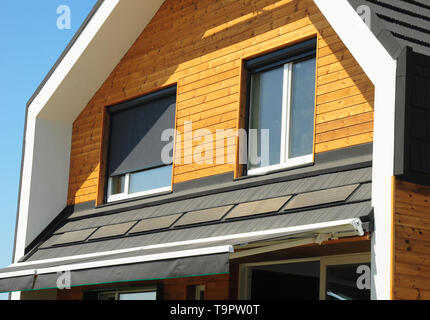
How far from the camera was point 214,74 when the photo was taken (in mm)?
13734

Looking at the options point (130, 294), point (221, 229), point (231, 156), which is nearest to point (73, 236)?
point (130, 294)

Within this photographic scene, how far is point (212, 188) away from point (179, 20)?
3.64 metres

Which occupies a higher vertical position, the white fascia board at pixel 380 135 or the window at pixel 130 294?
the white fascia board at pixel 380 135

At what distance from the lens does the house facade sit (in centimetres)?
968

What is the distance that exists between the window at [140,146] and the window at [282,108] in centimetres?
219

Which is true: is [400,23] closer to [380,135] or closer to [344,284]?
[380,135]

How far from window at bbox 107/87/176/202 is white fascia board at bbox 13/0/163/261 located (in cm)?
96

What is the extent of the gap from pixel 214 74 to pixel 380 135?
4.59 meters

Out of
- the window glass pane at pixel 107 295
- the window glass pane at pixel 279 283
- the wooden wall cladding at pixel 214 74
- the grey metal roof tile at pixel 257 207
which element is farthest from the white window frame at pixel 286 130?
the window glass pane at pixel 107 295

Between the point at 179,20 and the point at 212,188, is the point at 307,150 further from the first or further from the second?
the point at 179,20

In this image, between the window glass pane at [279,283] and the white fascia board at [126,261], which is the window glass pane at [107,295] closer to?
the white fascia board at [126,261]

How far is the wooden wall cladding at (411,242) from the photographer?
9328mm

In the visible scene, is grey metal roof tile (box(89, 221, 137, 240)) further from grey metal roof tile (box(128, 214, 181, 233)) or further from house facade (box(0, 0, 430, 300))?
grey metal roof tile (box(128, 214, 181, 233))

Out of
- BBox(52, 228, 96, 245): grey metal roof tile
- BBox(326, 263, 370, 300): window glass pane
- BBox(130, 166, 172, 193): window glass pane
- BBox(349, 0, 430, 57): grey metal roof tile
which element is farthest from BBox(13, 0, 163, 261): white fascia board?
BBox(326, 263, 370, 300): window glass pane
